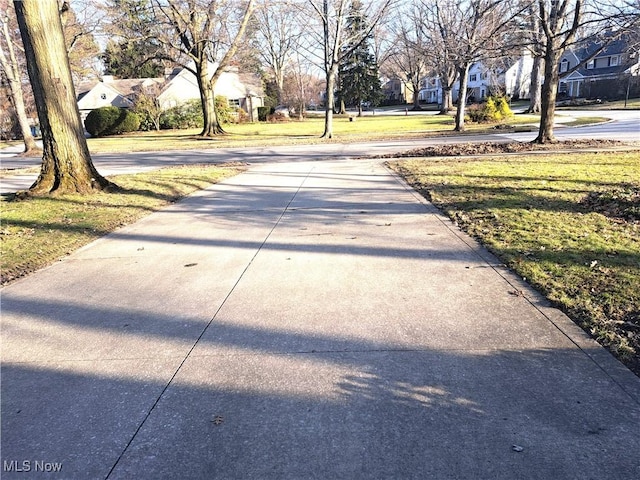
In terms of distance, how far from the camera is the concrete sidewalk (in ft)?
7.91

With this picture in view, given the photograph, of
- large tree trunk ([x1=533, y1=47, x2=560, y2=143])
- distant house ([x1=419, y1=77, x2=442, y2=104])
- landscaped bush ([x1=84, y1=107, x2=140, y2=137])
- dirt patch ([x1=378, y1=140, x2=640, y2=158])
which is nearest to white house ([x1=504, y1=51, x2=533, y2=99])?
distant house ([x1=419, y1=77, x2=442, y2=104])

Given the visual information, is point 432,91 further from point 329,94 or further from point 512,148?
point 512,148

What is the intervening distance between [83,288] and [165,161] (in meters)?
15.7

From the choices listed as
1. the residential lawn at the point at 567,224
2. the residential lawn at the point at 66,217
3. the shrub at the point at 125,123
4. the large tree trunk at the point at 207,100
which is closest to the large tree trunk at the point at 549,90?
the residential lawn at the point at 567,224

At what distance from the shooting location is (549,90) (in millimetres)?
16672

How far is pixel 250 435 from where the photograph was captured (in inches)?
102

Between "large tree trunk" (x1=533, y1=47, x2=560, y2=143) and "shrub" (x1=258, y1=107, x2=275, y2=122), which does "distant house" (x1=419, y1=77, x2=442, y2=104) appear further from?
"large tree trunk" (x1=533, y1=47, x2=560, y2=143)

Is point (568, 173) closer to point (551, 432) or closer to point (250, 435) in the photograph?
point (551, 432)

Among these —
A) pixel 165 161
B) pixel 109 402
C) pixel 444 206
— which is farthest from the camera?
pixel 165 161

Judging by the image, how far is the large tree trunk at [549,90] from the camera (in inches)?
635

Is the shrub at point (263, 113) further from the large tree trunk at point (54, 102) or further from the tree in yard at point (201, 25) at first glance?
the large tree trunk at point (54, 102)

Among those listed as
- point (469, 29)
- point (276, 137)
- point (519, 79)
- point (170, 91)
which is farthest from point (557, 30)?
point (519, 79)

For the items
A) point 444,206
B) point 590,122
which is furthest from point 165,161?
point 590,122

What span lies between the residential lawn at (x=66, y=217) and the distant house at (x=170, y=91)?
1608 inches
